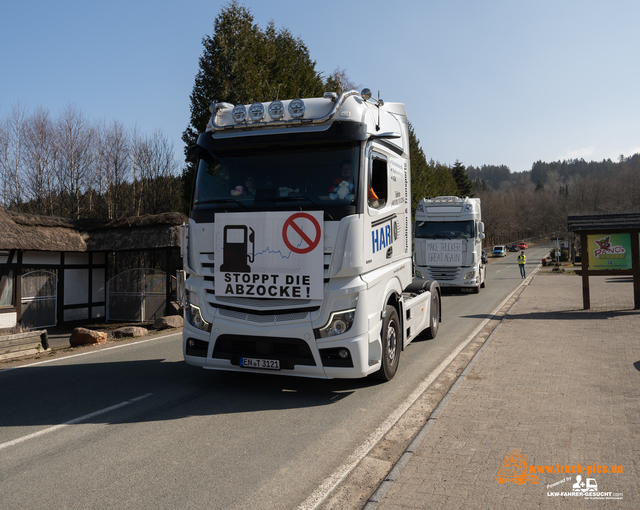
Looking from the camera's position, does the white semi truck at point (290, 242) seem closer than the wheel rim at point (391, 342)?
Yes

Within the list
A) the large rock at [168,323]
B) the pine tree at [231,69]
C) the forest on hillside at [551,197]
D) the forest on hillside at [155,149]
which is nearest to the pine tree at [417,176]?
the forest on hillside at [155,149]

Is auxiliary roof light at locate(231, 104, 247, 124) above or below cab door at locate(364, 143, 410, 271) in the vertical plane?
above

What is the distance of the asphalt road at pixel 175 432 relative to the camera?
3.67 metres

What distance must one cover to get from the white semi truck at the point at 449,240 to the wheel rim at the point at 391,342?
1354cm

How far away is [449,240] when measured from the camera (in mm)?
19766

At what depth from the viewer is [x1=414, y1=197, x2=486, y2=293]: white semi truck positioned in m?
19.7

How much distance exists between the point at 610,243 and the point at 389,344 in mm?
10857

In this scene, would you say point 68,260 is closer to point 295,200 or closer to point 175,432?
point 295,200

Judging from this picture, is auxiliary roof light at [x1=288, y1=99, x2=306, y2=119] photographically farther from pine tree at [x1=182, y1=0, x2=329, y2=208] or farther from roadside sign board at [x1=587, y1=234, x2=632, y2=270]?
pine tree at [x1=182, y1=0, x2=329, y2=208]

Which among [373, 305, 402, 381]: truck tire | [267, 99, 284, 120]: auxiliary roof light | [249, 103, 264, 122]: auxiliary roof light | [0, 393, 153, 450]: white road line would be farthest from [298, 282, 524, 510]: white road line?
[249, 103, 264, 122]: auxiliary roof light

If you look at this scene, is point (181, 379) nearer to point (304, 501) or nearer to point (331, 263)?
point (331, 263)

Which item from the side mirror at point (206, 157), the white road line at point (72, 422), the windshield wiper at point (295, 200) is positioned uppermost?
the side mirror at point (206, 157)

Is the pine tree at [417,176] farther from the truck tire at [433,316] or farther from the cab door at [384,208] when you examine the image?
the cab door at [384,208]

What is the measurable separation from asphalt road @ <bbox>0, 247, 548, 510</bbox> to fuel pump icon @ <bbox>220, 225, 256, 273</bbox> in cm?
170
